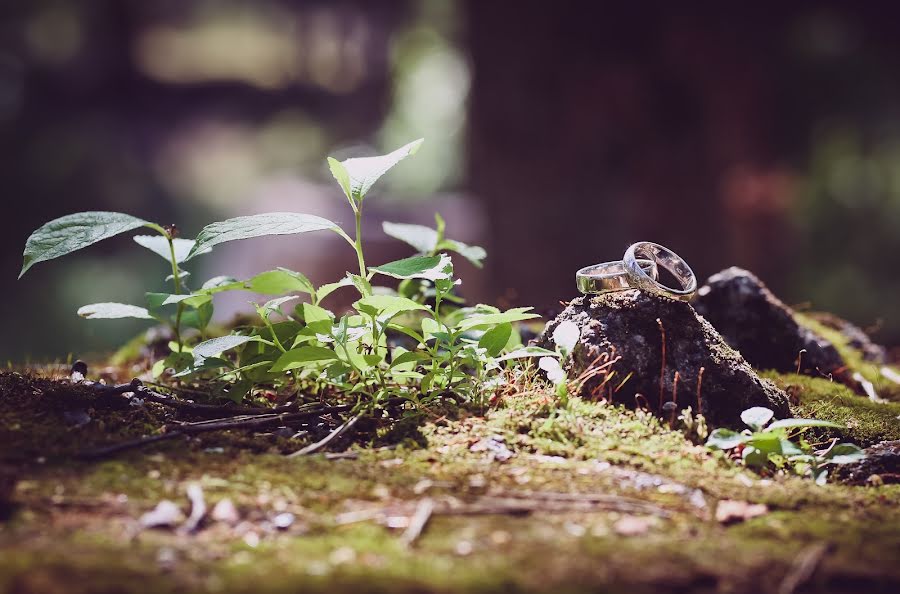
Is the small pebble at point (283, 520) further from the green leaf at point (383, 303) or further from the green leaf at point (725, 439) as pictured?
the green leaf at point (725, 439)

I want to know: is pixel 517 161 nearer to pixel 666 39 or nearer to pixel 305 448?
pixel 666 39

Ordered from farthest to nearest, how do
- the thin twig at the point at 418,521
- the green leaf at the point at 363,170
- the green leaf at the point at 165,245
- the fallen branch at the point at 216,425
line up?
the green leaf at the point at 165,245 → the green leaf at the point at 363,170 → the fallen branch at the point at 216,425 → the thin twig at the point at 418,521

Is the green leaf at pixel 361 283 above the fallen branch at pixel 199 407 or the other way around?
above

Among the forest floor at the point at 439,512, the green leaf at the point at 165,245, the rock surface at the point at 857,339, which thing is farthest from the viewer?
the rock surface at the point at 857,339

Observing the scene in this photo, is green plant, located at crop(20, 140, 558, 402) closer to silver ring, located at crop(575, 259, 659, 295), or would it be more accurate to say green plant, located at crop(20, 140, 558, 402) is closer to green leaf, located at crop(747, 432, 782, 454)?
silver ring, located at crop(575, 259, 659, 295)

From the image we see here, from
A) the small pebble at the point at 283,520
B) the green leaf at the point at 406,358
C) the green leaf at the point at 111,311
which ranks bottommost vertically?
the small pebble at the point at 283,520

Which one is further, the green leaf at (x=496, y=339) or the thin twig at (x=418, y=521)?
the green leaf at (x=496, y=339)

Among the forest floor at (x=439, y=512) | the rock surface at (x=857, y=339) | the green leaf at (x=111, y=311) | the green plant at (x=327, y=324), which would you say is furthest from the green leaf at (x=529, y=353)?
the rock surface at (x=857, y=339)

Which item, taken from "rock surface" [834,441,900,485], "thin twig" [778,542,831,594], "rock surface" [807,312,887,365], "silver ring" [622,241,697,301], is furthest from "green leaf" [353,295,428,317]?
"rock surface" [807,312,887,365]

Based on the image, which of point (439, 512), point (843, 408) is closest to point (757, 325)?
point (843, 408)

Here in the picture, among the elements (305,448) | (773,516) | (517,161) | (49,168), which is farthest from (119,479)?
(49,168)
